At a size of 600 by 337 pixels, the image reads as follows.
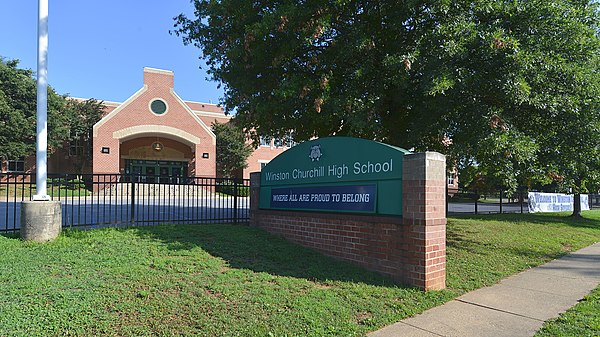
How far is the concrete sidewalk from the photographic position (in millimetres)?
4191

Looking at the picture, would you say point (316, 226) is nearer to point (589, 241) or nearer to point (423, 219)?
point (423, 219)

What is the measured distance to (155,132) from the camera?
1257 inches

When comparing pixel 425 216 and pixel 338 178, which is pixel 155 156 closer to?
pixel 338 178

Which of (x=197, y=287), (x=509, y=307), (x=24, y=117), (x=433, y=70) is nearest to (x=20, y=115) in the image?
(x=24, y=117)

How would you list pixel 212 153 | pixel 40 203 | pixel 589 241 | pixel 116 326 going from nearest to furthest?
1. pixel 116 326
2. pixel 40 203
3. pixel 589 241
4. pixel 212 153

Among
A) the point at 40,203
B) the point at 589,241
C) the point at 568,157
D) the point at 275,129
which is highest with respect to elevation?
the point at 275,129

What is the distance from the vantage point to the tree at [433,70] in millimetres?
6934

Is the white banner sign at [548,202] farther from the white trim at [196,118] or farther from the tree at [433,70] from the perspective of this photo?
the white trim at [196,118]

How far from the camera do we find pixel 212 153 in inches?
1353

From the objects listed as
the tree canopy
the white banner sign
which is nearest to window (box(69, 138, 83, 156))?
the tree canopy

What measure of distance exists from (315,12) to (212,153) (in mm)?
27962

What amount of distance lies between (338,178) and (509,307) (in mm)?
3129

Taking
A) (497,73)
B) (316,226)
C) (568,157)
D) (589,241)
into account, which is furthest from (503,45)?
(589,241)

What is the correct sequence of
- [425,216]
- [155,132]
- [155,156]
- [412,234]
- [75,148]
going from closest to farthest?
[425,216], [412,234], [155,132], [155,156], [75,148]
